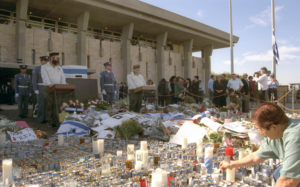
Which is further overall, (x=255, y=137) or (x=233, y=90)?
(x=233, y=90)

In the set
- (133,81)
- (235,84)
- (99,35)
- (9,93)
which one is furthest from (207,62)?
(133,81)

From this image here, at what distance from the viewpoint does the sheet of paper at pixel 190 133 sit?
4582mm

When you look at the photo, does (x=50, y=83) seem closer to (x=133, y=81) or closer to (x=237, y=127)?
(x=133, y=81)

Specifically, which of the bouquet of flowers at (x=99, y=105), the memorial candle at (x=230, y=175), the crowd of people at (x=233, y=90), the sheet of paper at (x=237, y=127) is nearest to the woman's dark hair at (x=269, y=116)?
the memorial candle at (x=230, y=175)

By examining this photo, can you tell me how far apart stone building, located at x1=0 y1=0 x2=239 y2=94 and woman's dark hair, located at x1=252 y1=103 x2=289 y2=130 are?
14.2 metres

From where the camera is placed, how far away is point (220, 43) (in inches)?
1195

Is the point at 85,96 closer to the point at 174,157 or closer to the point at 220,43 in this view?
the point at 174,157

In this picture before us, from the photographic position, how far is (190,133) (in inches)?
187

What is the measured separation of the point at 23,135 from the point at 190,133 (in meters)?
3.36

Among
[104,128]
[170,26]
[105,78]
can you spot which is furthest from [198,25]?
[104,128]

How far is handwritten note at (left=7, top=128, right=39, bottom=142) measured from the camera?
4762 millimetres

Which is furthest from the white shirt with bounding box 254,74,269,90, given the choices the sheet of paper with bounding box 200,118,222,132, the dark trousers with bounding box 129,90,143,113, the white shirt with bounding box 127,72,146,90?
the sheet of paper with bounding box 200,118,222,132

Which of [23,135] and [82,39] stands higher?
[82,39]

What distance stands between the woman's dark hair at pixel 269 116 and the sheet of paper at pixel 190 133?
2881 mm
